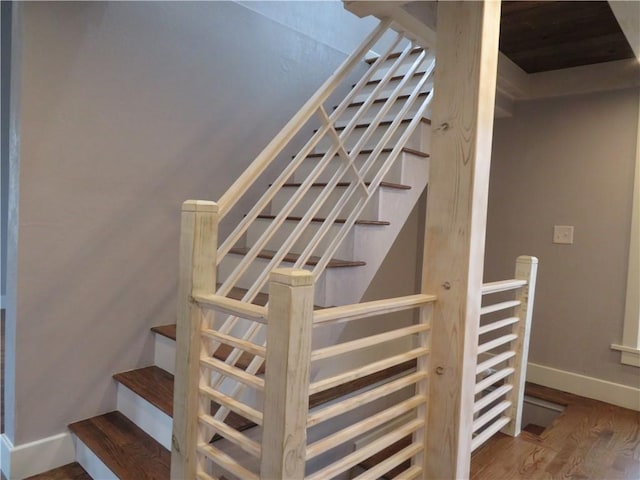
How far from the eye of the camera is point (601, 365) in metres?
2.94

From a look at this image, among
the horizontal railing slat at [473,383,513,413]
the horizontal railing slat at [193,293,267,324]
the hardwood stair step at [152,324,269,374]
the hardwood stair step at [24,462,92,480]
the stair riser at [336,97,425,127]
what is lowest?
the hardwood stair step at [24,462,92,480]

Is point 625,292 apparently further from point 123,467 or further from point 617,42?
point 123,467

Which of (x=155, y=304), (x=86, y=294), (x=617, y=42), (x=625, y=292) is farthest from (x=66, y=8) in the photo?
(x=625, y=292)

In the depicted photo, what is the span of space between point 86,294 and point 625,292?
314 cm

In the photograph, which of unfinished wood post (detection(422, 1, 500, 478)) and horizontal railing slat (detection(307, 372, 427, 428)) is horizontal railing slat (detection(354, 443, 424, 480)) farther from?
horizontal railing slat (detection(307, 372, 427, 428))

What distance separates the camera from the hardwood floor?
6.46 feet

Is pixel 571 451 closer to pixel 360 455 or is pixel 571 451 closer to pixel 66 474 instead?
pixel 360 455

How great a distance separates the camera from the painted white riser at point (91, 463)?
1848 mm

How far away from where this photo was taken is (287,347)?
1062mm

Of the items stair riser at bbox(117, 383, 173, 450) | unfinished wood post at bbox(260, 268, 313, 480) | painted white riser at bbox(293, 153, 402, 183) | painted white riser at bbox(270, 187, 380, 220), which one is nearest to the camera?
unfinished wood post at bbox(260, 268, 313, 480)

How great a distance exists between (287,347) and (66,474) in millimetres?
1645

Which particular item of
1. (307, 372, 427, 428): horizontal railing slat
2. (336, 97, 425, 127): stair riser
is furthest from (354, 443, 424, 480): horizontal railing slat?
(336, 97, 425, 127): stair riser

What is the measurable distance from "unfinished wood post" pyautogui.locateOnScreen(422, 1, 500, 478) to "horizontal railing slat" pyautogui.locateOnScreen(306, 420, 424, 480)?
0.13 m

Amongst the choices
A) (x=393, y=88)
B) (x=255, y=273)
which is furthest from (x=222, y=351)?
(x=393, y=88)
